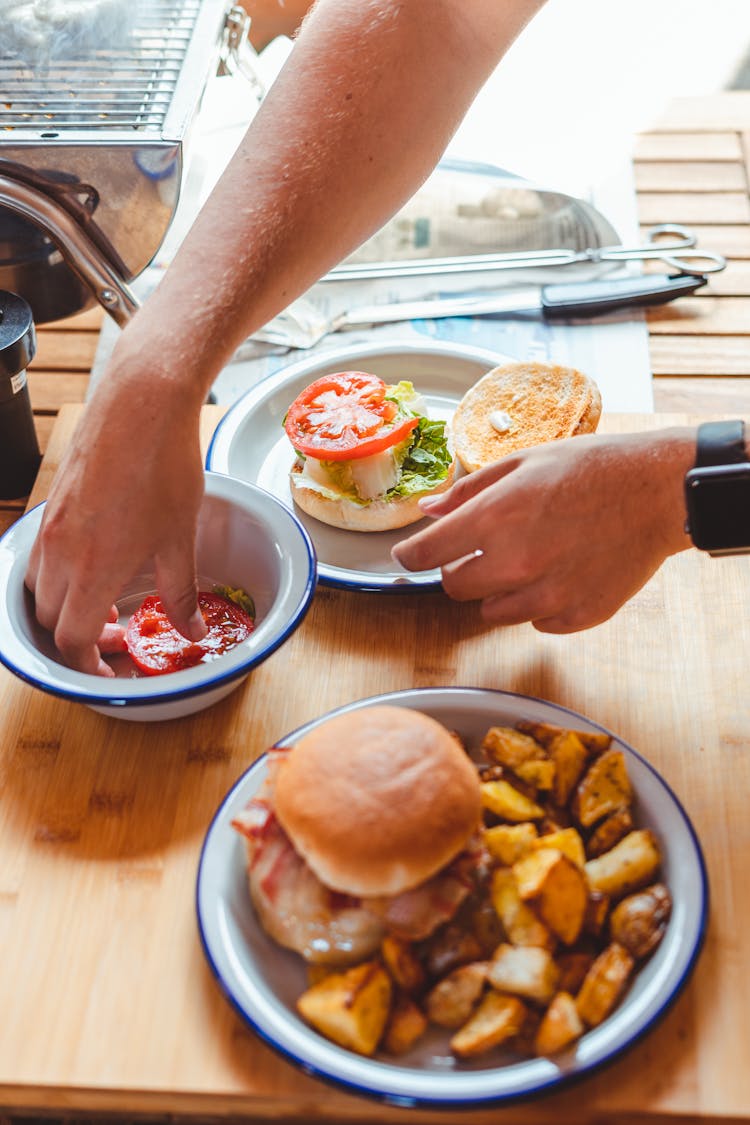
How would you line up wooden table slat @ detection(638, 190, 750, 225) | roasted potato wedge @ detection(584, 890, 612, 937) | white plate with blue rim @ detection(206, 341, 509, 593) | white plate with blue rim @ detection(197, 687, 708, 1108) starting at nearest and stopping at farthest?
white plate with blue rim @ detection(197, 687, 708, 1108) → roasted potato wedge @ detection(584, 890, 612, 937) → white plate with blue rim @ detection(206, 341, 509, 593) → wooden table slat @ detection(638, 190, 750, 225)

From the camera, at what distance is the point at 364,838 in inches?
38.5

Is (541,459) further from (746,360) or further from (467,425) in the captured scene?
(746,360)

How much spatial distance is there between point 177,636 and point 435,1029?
589mm

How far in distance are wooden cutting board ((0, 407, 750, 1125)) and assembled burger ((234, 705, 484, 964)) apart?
0.14 metres

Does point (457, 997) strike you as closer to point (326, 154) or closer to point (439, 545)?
point (439, 545)

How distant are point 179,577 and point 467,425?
2.05ft

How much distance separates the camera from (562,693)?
1378mm

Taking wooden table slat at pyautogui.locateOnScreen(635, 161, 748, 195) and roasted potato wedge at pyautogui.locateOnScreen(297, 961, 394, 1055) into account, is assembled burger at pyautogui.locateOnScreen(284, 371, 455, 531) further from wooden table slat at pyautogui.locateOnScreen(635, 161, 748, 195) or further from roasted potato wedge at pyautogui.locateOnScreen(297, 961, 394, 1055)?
wooden table slat at pyautogui.locateOnScreen(635, 161, 748, 195)

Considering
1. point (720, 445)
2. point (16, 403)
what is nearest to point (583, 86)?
point (16, 403)

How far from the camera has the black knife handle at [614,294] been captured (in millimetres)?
2158


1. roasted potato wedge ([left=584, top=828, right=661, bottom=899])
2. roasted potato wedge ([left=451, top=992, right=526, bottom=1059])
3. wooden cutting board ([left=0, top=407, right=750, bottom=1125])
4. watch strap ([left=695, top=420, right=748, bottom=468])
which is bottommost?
wooden cutting board ([left=0, top=407, right=750, bottom=1125])

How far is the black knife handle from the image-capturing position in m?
2.16

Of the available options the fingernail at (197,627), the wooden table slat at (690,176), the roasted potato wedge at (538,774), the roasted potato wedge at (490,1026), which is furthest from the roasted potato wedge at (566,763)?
the wooden table slat at (690,176)

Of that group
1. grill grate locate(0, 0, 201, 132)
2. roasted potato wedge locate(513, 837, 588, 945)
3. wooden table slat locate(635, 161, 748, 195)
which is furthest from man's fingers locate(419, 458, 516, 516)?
wooden table slat locate(635, 161, 748, 195)
